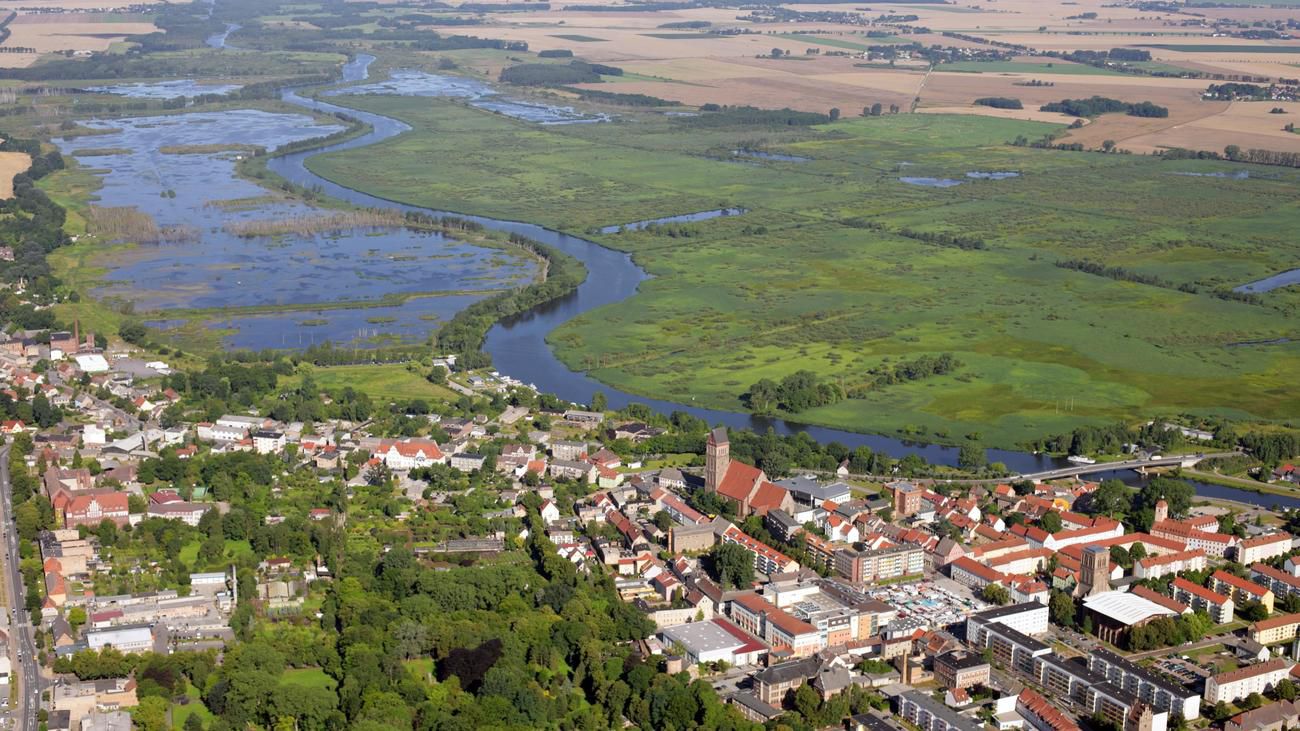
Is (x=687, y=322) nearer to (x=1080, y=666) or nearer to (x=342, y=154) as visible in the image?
(x=1080, y=666)

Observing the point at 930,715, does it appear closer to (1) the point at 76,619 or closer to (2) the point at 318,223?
(1) the point at 76,619

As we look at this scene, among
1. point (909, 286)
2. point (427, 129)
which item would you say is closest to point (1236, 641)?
point (909, 286)

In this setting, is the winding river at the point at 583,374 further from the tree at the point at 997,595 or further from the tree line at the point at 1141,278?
the tree line at the point at 1141,278

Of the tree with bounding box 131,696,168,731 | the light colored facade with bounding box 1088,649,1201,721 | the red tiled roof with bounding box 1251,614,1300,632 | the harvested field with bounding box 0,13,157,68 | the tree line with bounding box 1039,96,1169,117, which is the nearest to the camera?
the tree with bounding box 131,696,168,731

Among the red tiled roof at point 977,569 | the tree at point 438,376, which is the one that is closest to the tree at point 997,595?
the red tiled roof at point 977,569

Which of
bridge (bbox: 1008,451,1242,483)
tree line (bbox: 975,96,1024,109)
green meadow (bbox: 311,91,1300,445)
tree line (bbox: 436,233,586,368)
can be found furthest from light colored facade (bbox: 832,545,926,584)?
tree line (bbox: 975,96,1024,109)

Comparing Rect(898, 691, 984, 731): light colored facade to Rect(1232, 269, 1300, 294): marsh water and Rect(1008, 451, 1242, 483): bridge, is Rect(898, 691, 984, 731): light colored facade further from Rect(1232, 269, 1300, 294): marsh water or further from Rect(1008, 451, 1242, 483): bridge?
Rect(1232, 269, 1300, 294): marsh water
